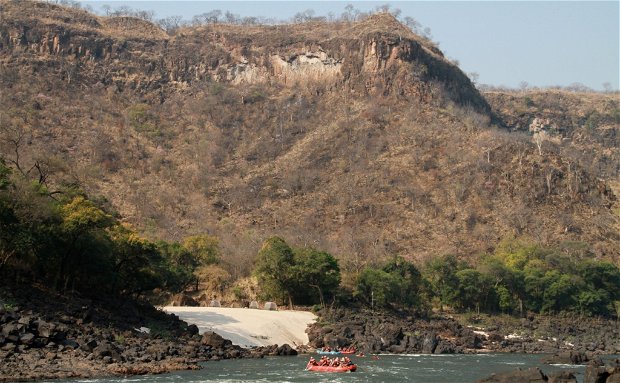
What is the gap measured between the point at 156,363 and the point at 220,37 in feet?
435

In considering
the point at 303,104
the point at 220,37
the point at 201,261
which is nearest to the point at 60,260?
the point at 201,261

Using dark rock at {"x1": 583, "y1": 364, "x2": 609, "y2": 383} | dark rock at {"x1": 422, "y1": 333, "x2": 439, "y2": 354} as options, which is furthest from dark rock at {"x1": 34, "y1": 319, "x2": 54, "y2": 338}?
dark rock at {"x1": 422, "y1": 333, "x2": 439, "y2": 354}

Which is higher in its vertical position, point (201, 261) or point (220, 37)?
point (220, 37)

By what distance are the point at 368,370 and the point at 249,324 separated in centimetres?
1774

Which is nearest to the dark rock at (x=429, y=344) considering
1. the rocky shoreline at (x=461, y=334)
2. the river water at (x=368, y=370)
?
the rocky shoreline at (x=461, y=334)

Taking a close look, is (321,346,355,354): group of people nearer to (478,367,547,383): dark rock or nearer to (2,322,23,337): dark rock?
(478,367,547,383): dark rock

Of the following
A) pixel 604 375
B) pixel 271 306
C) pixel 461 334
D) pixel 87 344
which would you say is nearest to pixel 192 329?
pixel 87 344

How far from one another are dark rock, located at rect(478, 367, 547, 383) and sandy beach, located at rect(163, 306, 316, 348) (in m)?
25.4

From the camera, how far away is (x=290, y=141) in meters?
147

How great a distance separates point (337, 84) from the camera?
157625 mm

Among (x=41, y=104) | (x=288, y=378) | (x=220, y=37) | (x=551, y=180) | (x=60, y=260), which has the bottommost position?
(x=288, y=378)

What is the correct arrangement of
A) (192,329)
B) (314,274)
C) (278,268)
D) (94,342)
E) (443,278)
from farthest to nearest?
(443,278) < (278,268) < (314,274) < (192,329) < (94,342)

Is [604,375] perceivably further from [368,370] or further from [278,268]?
[278,268]

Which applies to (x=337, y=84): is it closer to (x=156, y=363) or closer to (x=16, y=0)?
(x=16, y=0)
